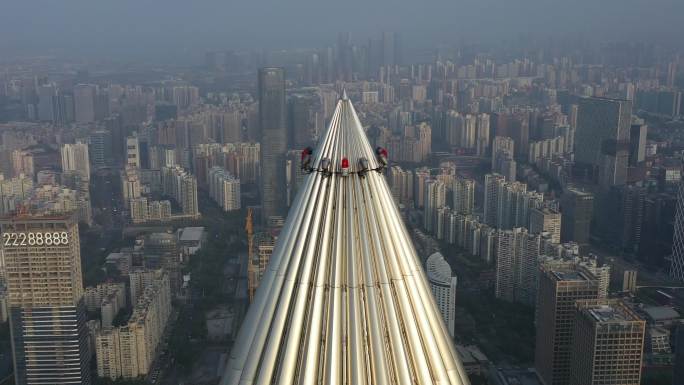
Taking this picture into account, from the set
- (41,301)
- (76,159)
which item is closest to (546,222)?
(41,301)

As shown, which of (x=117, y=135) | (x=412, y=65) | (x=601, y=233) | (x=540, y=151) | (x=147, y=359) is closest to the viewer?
(x=147, y=359)

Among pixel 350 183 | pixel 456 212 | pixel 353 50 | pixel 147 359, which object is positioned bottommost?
pixel 147 359

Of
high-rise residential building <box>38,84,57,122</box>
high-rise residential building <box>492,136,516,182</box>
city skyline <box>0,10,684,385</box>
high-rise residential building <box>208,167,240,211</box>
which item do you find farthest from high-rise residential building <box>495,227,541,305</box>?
high-rise residential building <box>38,84,57,122</box>

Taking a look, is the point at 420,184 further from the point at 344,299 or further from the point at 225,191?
the point at 344,299

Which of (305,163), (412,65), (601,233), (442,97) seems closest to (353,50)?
(412,65)

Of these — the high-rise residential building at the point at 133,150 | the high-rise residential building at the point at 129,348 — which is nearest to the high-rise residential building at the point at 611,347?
the high-rise residential building at the point at 129,348

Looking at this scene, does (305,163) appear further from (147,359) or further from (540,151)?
(540,151)

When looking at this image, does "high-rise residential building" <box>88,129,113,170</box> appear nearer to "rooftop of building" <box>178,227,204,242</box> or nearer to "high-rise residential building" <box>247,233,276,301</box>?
"rooftop of building" <box>178,227,204,242</box>
